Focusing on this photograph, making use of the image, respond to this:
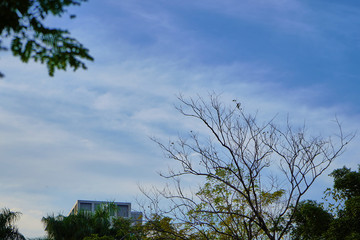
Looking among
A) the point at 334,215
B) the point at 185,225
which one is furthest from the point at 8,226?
the point at 334,215

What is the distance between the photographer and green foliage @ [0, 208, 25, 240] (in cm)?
2019

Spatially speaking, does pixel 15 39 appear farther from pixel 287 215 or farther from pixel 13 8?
pixel 287 215

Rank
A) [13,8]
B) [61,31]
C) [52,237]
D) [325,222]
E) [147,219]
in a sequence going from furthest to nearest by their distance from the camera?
1. [52,237]
2. [325,222]
3. [147,219]
4. [61,31]
5. [13,8]

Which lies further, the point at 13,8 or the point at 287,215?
the point at 287,215

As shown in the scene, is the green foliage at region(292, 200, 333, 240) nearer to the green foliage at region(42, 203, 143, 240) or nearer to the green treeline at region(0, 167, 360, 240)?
the green treeline at region(0, 167, 360, 240)

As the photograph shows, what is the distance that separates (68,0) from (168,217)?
37.5ft

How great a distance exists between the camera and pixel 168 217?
15.3 meters

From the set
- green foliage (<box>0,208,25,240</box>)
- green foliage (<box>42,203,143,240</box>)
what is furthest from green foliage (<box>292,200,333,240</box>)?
green foliage (<box>0,208,25,240</box>)

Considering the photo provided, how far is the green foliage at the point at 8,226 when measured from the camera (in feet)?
66.2

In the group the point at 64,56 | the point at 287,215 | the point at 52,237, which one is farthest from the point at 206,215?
the point at 64,56

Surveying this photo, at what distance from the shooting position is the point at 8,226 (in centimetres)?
2047

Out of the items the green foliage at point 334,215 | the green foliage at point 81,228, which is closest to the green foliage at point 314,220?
the green foliage at point 334,215

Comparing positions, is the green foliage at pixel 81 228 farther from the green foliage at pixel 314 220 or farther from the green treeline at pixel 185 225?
the green foliage at pixel 314 220

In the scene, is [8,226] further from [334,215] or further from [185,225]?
[334,215]
